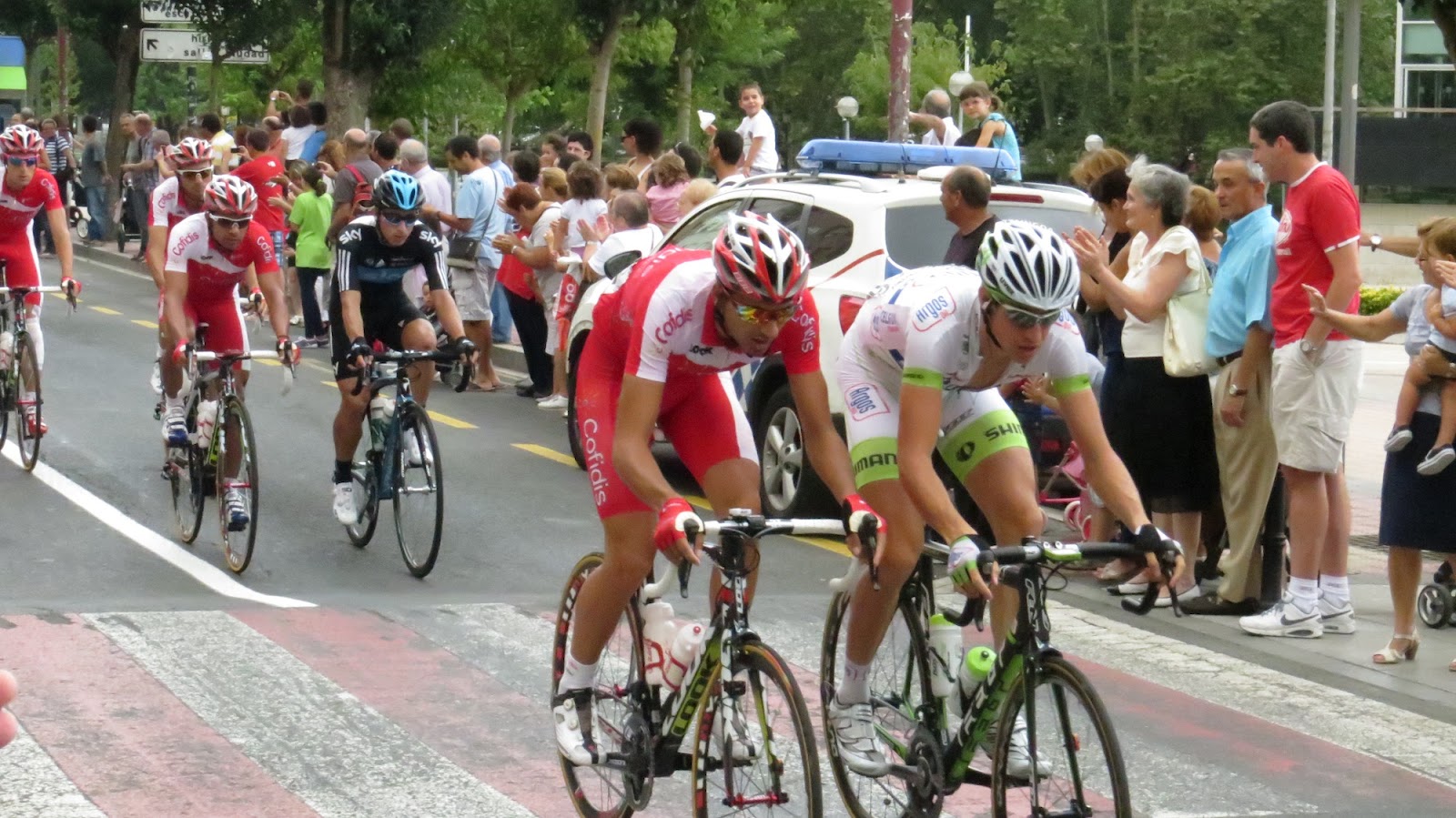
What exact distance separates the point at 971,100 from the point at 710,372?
34.1 ft

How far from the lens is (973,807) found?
253 inches

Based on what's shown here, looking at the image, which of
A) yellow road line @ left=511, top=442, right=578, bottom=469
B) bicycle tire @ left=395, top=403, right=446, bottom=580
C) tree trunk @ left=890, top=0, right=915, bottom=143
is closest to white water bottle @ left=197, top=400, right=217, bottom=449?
bicycle tire @ left=395, top=403, right=446, bottom=580

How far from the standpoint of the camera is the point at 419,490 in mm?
10172

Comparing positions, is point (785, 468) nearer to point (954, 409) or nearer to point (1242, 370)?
point (1242, 370)

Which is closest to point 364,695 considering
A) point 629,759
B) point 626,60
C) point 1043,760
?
point 629,759

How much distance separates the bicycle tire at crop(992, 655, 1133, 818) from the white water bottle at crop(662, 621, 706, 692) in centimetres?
85

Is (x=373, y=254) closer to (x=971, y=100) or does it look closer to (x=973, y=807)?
(x=973, y=807)

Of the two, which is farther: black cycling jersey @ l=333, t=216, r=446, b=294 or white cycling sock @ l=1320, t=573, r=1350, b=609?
black cycling jersey @ l=333, t=216, r=446, b=294

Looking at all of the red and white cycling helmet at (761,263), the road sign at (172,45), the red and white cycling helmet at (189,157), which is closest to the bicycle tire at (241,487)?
the red and white cycling helmet at (189,157)

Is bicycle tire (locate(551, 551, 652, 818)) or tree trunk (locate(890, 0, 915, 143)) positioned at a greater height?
tree trunk (locate(890, 0, 915, 143))

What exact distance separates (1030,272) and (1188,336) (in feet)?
14.8

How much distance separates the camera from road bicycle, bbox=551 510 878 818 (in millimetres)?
5023

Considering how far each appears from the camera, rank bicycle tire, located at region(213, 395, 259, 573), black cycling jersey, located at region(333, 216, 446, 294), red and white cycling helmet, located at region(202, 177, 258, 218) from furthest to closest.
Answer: red and white cycling helmet, located at region(202, 177, 258, 218) → black cycling jersey, located at region(333, 216, 446, 294) → bicycle tire, located at region(213, 395, 259, 573)

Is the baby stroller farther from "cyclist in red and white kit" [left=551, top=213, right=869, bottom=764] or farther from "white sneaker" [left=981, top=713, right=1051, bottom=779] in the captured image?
"white sneaker" [left=981, top=713, right=1051, bottom=779]
